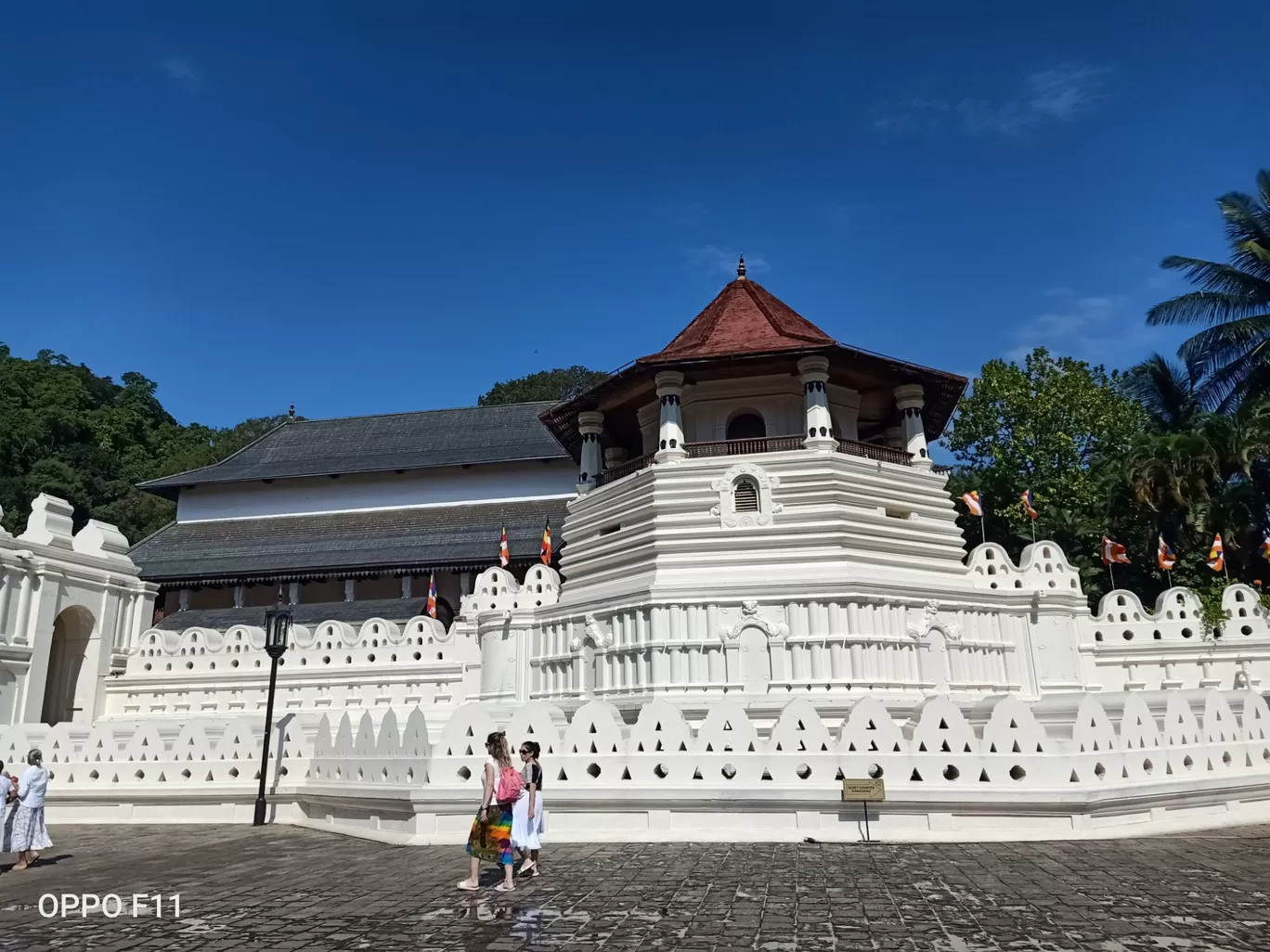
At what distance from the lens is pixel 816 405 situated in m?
18.9

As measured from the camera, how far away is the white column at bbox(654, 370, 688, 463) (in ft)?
63.1

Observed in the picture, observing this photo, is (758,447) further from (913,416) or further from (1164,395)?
(1164,395)

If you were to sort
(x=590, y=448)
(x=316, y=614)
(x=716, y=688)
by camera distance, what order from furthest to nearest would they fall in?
(x=316, y=614) < (x=590, y=448) < (x=716, y=688)

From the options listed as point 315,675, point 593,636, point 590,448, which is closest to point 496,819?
point 593,636

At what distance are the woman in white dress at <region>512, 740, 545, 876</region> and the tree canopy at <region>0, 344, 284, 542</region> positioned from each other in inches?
1740

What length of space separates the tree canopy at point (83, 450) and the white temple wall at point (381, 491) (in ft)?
45.0

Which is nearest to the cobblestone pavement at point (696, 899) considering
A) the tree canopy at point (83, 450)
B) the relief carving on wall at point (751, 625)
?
the relief carving on wall at point (751, 625)

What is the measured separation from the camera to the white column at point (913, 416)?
20.6 metres

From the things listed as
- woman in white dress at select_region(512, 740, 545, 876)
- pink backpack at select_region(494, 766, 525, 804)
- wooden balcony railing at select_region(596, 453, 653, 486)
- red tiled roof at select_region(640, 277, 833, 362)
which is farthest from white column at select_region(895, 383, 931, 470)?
pink backpack at select_region(494, 766, 525, 804)

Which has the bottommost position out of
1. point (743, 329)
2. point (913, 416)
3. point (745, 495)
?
point (745, 495)

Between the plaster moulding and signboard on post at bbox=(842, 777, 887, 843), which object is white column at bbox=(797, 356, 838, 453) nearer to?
the plaster moulding

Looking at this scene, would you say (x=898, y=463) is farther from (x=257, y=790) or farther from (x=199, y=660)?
(x=199, y=660)

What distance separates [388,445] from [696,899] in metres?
33.7

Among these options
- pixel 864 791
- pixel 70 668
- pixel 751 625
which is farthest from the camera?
pixel 70 668
